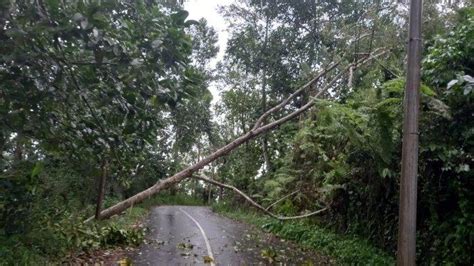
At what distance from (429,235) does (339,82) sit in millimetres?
9255

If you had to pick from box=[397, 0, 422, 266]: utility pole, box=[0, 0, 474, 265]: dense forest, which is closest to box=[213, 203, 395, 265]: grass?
box=[0, 0, 474, 265]: dense forest

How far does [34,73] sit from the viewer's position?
4781 mm

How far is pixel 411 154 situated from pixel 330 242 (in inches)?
295

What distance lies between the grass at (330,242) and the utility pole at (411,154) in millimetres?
4350

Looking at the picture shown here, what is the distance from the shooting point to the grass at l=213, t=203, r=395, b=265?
1026cm

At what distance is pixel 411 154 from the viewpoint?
5.69 meters

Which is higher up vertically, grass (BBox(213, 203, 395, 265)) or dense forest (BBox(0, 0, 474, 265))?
dense forest (BBox(0, 0, 474, 265))

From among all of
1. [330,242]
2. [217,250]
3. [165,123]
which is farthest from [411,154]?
[217,250]

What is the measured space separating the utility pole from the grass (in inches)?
171

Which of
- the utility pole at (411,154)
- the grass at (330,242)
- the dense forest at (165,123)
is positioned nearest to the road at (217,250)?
the grass at (330,242)

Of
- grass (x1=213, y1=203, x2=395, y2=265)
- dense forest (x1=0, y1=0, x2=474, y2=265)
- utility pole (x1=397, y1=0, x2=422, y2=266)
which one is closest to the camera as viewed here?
dense forest (x1=0, y1=0, x2=474, y2=265)

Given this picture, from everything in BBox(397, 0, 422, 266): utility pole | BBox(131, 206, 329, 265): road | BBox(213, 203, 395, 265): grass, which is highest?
BBox(397, 0, 422, 266): utility pole

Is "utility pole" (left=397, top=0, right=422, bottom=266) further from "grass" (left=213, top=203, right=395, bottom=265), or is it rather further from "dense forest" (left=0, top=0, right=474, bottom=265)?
"grass" (left=213, top=203, right=395, bottom=265)

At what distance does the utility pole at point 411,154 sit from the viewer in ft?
18.4
